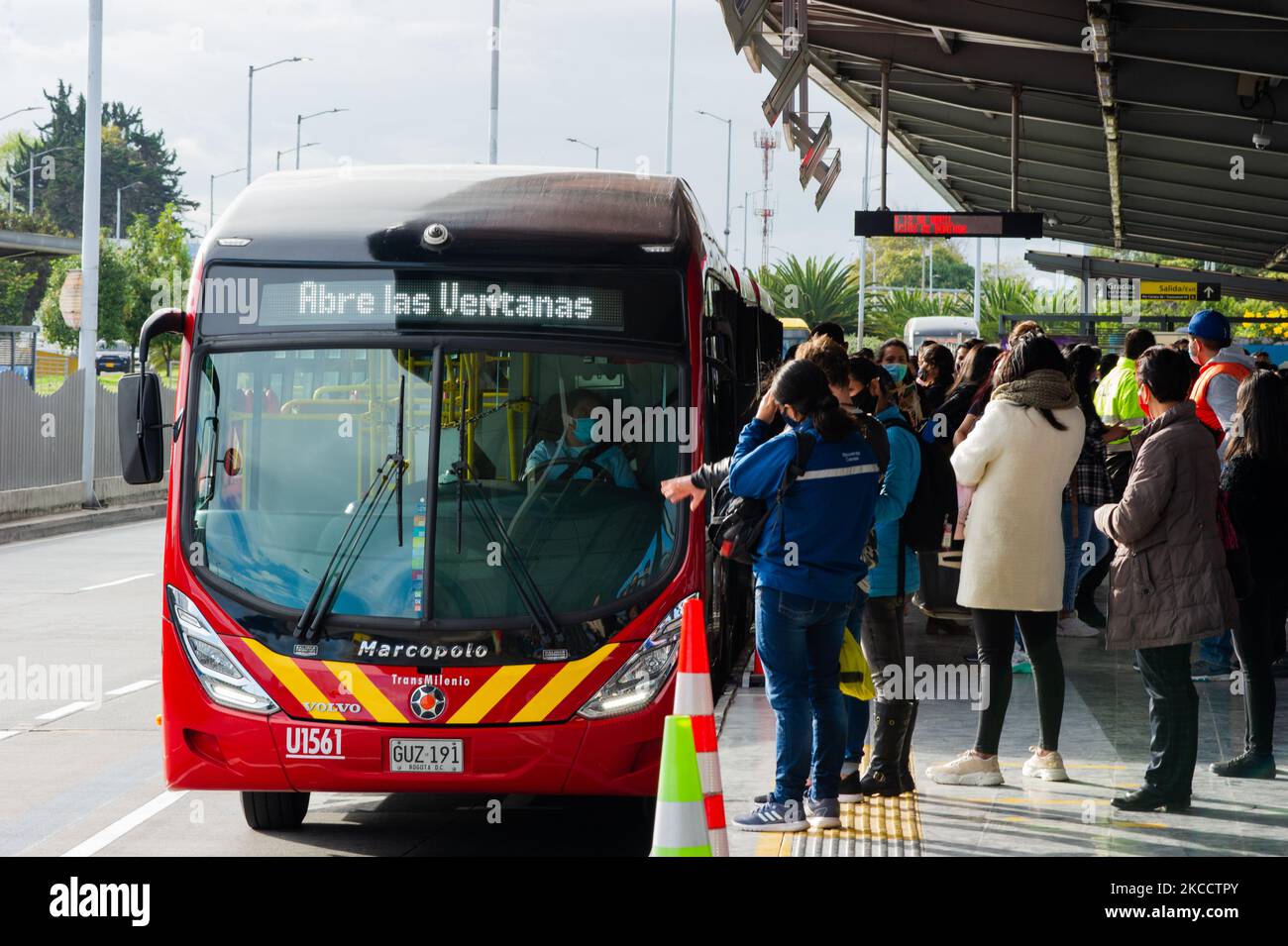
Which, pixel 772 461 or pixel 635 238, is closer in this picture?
pixel 772 461

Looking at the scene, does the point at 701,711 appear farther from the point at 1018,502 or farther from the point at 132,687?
the point at 132,687

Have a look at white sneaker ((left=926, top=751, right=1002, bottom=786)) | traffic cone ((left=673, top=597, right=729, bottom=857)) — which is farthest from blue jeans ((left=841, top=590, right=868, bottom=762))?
traffic cone ((left=673, top=597, right=729, bottom=857))

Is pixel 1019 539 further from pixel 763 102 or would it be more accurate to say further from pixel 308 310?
pixel 763 102

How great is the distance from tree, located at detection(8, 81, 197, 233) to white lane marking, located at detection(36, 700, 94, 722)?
316ft

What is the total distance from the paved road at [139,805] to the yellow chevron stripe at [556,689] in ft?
2.93

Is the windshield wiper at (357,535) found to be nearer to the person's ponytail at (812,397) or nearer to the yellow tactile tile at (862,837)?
the person's ponytail at (812,397)

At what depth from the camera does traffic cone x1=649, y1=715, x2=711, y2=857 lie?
489cm

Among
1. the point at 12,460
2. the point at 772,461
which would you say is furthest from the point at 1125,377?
the point at 12,460

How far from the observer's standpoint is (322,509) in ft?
22.0

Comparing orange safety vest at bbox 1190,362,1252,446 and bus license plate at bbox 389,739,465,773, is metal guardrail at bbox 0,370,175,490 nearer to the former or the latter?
orange safety vest at bbox 1190,362,1252,446

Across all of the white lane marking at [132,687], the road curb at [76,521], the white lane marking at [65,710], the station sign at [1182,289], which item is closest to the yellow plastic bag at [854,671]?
the white lane marking at [65,710]
